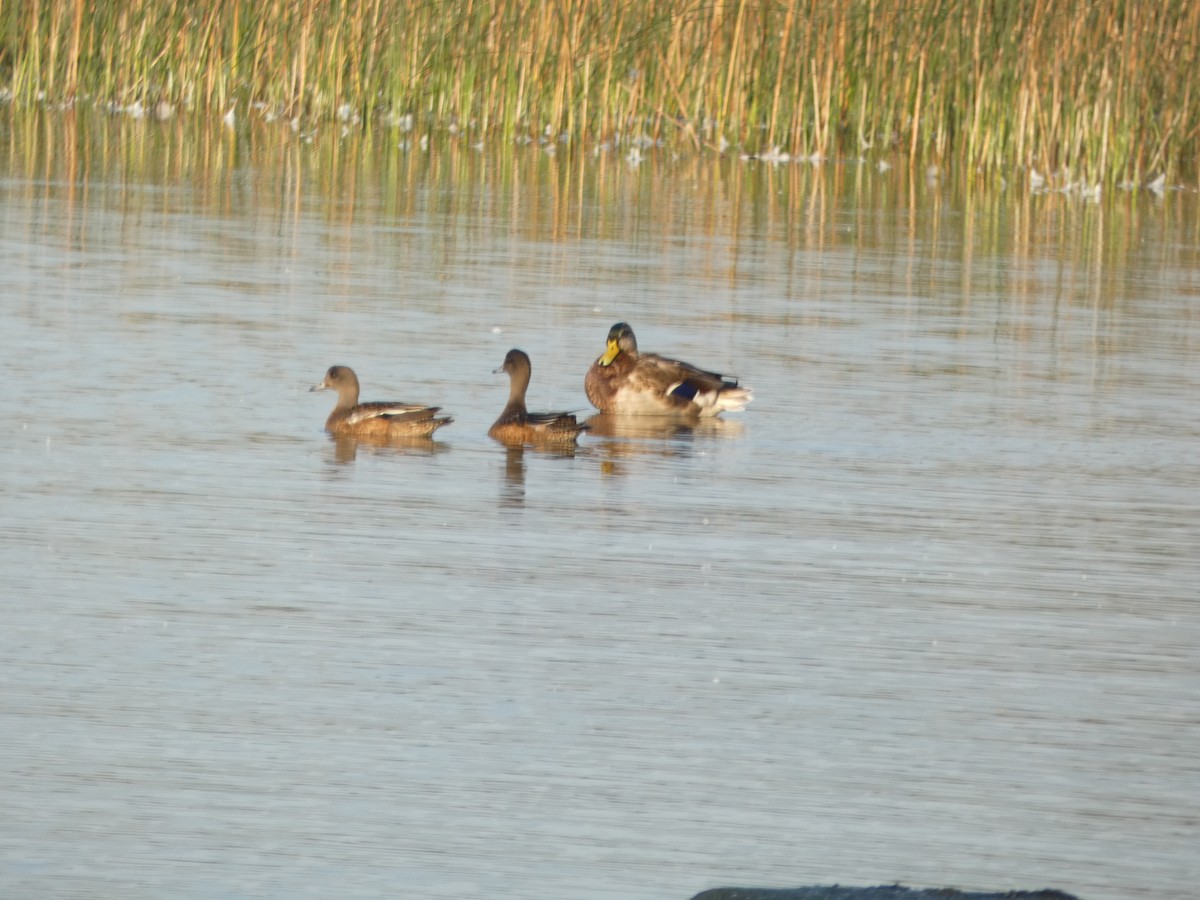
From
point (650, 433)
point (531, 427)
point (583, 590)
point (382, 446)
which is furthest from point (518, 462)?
point (583, 590)

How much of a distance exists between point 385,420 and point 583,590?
2869mm

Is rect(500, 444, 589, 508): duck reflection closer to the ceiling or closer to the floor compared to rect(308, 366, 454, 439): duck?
closer to the floor

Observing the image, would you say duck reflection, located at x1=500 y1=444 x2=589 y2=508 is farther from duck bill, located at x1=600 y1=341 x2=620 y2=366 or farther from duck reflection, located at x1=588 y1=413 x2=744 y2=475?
duck bill, located at x1=600 y1=341 x2=620 y2=366

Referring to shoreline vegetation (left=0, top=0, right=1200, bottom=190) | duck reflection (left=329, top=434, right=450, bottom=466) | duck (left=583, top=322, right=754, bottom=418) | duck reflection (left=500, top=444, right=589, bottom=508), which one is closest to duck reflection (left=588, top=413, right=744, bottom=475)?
duck (left=583, top=322, right=754, bottom=418)

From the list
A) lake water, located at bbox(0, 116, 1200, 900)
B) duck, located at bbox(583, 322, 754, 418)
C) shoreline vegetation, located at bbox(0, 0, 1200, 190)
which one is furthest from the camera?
shoreline vegetation, located at bbox(0, 0, 1200, 190)

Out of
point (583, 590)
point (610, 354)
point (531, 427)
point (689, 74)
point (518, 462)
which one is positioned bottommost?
point (583, 590)

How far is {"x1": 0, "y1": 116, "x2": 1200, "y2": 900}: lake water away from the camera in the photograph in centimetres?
526

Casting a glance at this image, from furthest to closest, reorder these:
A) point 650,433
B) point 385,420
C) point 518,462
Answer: point 650,433
point 385,420
point 518,462

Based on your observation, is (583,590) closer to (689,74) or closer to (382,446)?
(382,446)

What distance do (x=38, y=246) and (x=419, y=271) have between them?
2340 mm

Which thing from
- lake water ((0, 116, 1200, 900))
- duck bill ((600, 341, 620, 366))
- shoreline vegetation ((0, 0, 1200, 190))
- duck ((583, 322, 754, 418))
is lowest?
lake water ((0, 116, 1200, 900))

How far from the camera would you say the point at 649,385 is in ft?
37.7

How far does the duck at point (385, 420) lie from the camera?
10.2 m

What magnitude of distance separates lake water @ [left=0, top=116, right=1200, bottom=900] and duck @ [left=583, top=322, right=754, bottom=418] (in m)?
0.18
